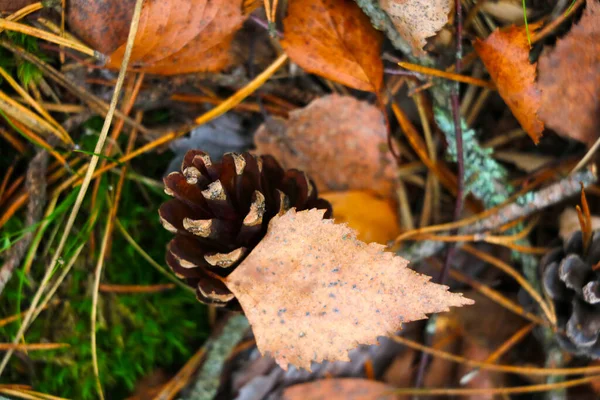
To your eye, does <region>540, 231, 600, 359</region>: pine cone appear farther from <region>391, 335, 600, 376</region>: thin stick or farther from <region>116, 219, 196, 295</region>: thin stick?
<region>116, 219, 196, 295</region>: thin stick

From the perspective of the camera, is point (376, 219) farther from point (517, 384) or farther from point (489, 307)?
point (517, 384)

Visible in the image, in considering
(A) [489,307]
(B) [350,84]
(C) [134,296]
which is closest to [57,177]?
(C) [134,296]

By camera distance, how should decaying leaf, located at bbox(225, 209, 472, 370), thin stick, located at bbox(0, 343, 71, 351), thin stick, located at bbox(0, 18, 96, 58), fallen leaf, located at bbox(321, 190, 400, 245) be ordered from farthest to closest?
1. fallen leaf, located at bbox(321, 190, 400, 245)
2. thin stick, located at bbox(0, 343, 71, 351)
3. thin stick, located at bbox(0, 18, 96, 58)
4. decaying leaf, located at bbox(225, 209, 472, 370)

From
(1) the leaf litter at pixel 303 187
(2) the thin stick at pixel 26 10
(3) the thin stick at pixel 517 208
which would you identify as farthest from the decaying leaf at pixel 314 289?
(2) the thin stick at pixel 26 10

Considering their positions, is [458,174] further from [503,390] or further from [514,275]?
[503,390]

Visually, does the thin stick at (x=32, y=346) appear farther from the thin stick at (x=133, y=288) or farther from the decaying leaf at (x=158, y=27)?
the decaying leaf at (x=158, y=27)

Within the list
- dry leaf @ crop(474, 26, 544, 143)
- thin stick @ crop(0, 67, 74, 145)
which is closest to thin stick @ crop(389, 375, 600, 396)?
dry leaf @ crop(474, 26, 544, 143)
